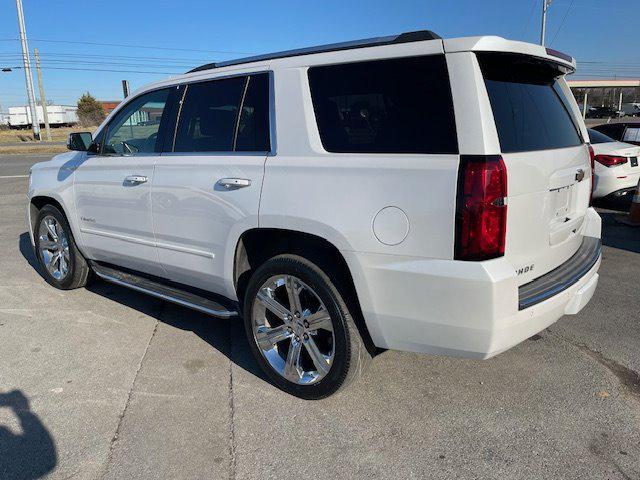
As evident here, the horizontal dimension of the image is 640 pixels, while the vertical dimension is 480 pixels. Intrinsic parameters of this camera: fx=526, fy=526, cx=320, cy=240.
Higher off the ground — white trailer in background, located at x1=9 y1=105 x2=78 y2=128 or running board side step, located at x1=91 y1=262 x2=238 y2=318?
white trailer in background, located at x1=9 y1=105 x2=78 y2=128

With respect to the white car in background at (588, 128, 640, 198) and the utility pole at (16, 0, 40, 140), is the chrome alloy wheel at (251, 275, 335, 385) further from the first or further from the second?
the utility pole at (16, 0, 40, 140)

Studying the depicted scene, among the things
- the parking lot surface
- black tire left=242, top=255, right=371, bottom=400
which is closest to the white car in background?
the parking lot surface

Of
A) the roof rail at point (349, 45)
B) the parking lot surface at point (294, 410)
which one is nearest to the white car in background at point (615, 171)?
the parking lot surface at point (294, 410)

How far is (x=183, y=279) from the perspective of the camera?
3.98m

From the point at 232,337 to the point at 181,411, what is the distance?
1.11 metres

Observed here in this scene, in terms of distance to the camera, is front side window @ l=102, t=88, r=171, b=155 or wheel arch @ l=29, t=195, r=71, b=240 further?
wheel arch @ l=29, t=195, r=71, b=240

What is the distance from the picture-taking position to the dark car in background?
9.46 meters

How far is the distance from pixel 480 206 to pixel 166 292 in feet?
8.43

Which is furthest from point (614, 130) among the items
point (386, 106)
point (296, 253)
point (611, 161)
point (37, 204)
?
point (37, 204)

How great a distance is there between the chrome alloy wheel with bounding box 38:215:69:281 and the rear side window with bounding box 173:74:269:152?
6.85 ft

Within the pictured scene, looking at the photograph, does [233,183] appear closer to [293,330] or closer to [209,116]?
[209,116]

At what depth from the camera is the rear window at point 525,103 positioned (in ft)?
8.60

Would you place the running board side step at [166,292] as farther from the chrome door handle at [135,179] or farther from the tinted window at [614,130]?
the tinted window at [614,130]

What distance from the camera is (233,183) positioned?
3.32 m
